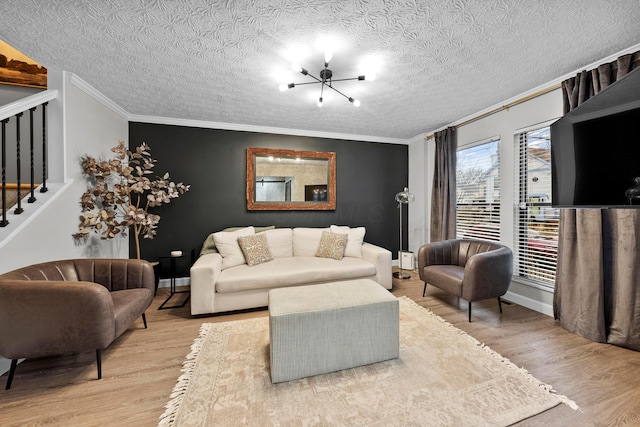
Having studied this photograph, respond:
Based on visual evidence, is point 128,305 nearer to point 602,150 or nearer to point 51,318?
point 51,318

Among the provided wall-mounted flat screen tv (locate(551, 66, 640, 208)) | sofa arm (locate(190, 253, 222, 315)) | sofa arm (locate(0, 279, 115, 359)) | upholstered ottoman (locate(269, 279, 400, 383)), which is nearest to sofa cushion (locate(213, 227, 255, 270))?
sofa arm (locate(190, 253, 222, 315))

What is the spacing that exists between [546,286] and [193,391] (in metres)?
3.49

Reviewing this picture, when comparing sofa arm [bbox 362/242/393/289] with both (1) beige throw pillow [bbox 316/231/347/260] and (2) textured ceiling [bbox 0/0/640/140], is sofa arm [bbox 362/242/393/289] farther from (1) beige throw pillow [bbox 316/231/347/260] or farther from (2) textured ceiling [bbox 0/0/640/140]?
(2) textured ceiling [bbox 0/0/640/140]

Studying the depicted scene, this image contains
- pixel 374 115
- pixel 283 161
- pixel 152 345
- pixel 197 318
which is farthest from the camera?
pixel 283 161

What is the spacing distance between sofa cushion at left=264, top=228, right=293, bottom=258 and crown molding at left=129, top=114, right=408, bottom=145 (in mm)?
1666

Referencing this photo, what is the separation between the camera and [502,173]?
3105 mm

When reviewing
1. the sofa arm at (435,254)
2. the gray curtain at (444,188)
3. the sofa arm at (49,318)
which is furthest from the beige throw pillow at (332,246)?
the sofa arm at (49,318)

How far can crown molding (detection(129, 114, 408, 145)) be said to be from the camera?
3.48 metres

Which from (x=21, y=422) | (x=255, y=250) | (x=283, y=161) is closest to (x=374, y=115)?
(x=283, y=161)

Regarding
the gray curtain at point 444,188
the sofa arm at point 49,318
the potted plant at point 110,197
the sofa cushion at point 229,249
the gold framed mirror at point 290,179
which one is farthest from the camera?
the gold framed mirror at point 290,179

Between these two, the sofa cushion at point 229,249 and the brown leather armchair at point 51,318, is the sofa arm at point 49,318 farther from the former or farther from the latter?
the sofa cushion at point 229,249

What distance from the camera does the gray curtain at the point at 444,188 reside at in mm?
3691

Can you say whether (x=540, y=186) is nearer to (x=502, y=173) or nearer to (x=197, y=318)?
(x=502, y=173)

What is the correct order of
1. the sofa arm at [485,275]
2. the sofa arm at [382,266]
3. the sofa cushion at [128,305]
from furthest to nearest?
1. the sofa arm at [382,266]
2. the sofa arm at [485,275]
3. the sofa cushion at [128,305]
